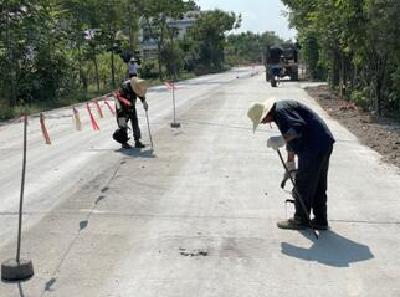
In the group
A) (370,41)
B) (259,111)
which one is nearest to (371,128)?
(370,41)

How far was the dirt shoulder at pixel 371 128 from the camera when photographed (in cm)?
1345

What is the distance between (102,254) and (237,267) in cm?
130

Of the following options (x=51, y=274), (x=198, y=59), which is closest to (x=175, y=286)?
(x=51, y=274)

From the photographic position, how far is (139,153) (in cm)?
1298

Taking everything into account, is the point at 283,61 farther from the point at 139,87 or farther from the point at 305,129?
the point at 305,129

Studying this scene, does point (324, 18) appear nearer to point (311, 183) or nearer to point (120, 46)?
point (311, 183)

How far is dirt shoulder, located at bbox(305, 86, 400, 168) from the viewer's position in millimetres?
13455

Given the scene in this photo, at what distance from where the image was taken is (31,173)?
35.8 feet

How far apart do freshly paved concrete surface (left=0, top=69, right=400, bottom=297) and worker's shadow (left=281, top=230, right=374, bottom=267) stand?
0.06 ft

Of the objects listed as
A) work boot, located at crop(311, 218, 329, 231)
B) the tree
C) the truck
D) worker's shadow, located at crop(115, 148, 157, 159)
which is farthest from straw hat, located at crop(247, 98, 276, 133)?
the tree

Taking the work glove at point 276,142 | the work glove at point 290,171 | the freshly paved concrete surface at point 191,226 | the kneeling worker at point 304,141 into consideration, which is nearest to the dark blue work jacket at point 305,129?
the kneeling worker at point 304,141

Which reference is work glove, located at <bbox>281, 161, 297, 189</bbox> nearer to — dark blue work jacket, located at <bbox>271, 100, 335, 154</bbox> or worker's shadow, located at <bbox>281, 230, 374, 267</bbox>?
dark blue work jacket, located at <bbox>271, 100, 335, 154</bbox>

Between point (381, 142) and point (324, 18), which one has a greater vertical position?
point (324, 18)

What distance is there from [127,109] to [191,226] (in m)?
6.96
